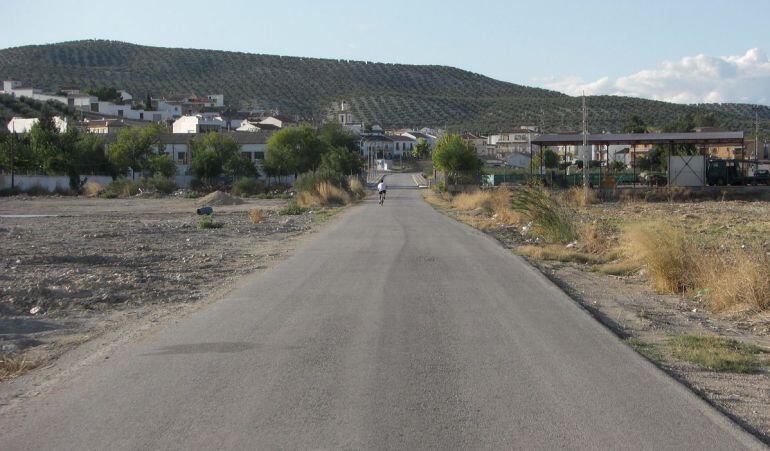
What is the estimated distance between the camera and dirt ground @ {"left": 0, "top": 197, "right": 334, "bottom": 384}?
11641mm

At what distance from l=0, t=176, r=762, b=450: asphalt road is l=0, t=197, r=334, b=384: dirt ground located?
4.46 ft

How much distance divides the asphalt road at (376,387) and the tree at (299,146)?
261 ft

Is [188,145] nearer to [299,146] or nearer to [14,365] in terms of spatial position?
[299,146]

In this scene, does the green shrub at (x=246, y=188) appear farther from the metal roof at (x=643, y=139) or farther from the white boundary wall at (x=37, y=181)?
the metal roof at (x=643, y=139)

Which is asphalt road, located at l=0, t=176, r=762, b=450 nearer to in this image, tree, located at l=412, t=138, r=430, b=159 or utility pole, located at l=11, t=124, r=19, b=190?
utility pole, located at l=11, t=124, r=19, b=190

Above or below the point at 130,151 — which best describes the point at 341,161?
below

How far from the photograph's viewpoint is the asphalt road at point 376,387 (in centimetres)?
643

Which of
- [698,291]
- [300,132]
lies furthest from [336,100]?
[698,291]

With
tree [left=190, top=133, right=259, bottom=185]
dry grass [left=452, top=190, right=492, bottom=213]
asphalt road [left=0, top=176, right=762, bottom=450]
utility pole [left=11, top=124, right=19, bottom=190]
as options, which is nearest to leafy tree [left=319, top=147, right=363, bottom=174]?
tree [left=190, top=133, right=259, bottom=185]

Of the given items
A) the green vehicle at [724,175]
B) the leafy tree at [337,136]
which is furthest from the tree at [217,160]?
the green vehicle at [724,175]

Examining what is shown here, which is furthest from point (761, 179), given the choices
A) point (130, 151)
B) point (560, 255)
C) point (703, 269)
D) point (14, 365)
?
point (14, 365)

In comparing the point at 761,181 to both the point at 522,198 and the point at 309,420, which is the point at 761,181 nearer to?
the point at 522,198

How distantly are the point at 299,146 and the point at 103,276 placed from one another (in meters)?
77.9

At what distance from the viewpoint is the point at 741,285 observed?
1377cm
